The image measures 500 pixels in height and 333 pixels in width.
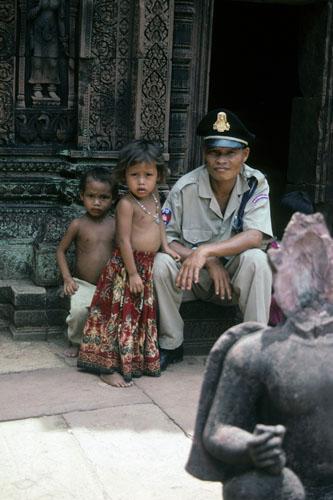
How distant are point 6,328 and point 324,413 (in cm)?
374

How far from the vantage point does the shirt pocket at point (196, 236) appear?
5.45m

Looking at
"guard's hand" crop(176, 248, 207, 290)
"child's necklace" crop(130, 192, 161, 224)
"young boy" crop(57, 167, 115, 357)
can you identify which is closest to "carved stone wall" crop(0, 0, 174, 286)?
"young boy" crop(57, 167, 115, 357)

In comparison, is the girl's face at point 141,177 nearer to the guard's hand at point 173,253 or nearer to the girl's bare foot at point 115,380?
the guard's hand at point 173,253

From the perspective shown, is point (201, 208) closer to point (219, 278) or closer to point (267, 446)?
point (219, 278)

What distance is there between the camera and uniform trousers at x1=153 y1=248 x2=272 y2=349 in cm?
508

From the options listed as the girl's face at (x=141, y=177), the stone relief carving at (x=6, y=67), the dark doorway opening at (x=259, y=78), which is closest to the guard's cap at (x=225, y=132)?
the girl's face at (x=141, y=177)

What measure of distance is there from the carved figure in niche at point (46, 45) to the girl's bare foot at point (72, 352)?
188cm

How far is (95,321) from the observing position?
5105 mm

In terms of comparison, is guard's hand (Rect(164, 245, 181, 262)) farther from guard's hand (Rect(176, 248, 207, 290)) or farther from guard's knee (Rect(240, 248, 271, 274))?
guard's knee (Rect(240, 248, 271, 274))

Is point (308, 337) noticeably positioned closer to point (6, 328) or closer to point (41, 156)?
point (6, 328)

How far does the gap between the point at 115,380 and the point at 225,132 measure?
63.2 inches

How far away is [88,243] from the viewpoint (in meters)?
5.48

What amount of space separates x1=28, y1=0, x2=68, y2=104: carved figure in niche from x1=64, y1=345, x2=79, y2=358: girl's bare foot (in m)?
1.88

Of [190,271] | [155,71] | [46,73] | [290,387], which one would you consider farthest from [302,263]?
[46,73]
